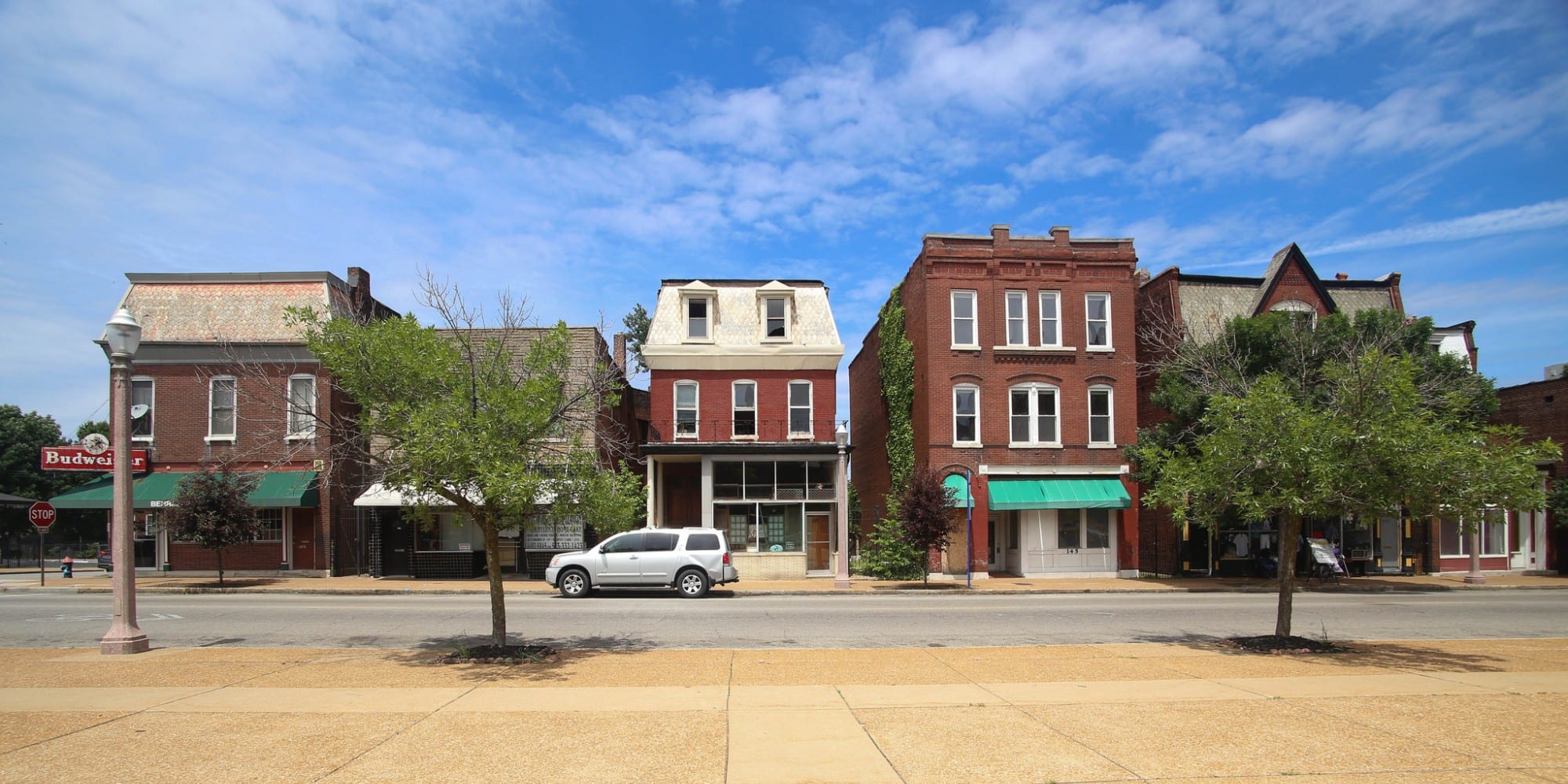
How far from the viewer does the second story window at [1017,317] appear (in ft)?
96.6

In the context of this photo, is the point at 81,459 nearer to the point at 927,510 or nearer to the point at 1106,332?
the point at 927,510

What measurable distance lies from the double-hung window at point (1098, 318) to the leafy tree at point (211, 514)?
2575 centimetres

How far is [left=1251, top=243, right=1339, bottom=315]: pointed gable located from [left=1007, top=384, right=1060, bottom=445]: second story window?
7.98 m

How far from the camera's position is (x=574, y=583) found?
70.4ft

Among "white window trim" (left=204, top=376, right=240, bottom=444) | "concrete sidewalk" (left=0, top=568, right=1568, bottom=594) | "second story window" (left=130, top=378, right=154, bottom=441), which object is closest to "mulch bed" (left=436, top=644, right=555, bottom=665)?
"concrete sidewalk" (left=0, top=568, right=1568, bottom=594)

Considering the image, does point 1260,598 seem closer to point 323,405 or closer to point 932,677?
point 932,677

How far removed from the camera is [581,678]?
34.0 feet

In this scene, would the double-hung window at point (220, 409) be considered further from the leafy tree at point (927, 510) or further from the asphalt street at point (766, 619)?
the leafy tree at point (927, 510)

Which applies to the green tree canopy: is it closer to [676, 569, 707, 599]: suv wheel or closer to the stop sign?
[676, 569, 707, 599]: suv wheel

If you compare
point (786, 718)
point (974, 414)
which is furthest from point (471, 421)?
point (974, 414)

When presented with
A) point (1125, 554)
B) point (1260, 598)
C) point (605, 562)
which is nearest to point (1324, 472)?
point (1260, 598)

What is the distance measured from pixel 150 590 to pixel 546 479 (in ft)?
58.9

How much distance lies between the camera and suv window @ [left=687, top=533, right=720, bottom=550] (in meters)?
21.9

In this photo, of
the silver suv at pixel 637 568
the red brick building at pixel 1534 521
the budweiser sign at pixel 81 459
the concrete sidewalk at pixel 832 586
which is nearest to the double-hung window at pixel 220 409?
the budweiser sign at pixel 81 459
